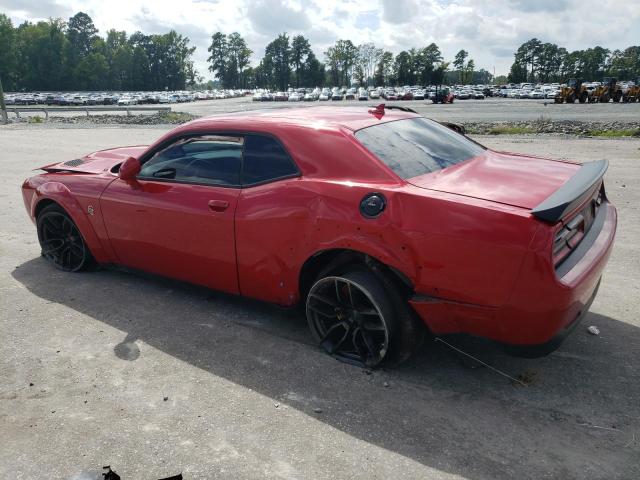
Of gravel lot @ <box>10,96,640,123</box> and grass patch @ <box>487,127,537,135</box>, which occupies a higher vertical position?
grass patch @ <box>487,127,537,135</box>

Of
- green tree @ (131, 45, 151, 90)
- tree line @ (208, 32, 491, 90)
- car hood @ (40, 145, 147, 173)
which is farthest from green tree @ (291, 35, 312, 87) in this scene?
car hood @ (40, 145, 147, 173)

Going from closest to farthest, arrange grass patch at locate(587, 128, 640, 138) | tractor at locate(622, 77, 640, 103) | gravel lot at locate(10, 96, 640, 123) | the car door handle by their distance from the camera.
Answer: the car door handle → grass patch at locate(587, 128, 640, 138) → gravel lot at locate(10, 96, 640, 123) → tractor at locate(622, 77, 640, 103)

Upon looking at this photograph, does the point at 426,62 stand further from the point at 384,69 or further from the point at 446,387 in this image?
the point at 446,387

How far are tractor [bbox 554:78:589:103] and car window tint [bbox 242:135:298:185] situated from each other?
128 ft

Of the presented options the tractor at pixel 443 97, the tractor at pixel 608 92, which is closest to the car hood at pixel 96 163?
the tractor at pixel 608 92

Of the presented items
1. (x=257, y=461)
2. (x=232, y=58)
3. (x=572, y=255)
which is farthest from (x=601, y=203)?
(x=232, y=58)

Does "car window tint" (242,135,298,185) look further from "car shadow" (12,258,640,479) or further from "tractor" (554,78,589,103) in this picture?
"tractor" (554,78,589,103)

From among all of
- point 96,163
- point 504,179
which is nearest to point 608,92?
point 504,179

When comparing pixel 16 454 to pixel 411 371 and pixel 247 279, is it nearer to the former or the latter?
pixel 247 279

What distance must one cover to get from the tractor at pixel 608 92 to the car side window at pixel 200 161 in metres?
38.5

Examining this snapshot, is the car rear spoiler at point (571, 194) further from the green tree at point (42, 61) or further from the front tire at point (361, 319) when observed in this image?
the green tree at point (42, 61)

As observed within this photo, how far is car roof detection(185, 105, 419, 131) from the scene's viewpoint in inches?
142

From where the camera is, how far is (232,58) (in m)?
150

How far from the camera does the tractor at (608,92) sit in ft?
116
